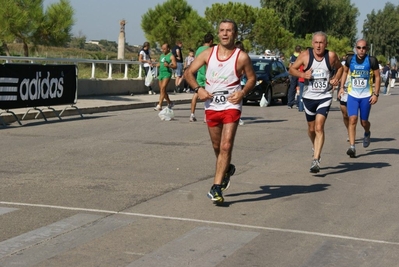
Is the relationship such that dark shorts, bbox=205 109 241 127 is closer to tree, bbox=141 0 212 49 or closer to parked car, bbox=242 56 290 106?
parked car, bbox=242 56 290 106

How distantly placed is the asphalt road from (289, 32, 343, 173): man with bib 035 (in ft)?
2.23

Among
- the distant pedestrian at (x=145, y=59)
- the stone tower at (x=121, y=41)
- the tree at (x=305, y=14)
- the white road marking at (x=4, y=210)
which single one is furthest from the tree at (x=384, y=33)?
the white road marking at (x=4, y=210)

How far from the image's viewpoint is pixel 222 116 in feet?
28.5

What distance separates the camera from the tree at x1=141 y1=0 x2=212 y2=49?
159ft

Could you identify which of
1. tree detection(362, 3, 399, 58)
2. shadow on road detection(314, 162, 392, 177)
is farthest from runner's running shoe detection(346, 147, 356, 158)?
tree detection(362, 3, 399, 58)

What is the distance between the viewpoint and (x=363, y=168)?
39.4 feet

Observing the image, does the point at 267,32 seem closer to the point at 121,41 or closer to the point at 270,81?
the point at 121,41

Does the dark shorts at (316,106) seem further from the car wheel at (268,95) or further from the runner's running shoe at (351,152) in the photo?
the car wheel at (268,95)

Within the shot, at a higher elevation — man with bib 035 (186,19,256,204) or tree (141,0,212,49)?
tree (141,0,212,49)

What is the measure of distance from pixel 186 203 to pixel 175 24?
4171 cm

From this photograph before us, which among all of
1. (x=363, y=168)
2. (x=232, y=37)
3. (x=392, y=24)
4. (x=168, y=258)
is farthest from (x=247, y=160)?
(x=392, y=24)

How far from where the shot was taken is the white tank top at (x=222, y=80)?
28.3 feet

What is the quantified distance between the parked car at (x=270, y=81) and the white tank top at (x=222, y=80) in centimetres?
1727

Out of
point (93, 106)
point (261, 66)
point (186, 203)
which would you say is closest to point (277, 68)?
point (261, 66)
